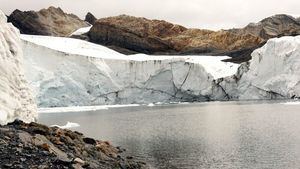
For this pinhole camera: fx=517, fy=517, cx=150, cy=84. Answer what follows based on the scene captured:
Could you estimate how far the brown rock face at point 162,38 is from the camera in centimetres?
8200

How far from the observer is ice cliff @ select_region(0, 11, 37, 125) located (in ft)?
60.4

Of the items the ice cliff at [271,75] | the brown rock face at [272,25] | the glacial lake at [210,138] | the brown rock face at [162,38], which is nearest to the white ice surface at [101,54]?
the ice cliff at [271,75]

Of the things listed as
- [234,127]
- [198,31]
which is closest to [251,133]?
[234,127]

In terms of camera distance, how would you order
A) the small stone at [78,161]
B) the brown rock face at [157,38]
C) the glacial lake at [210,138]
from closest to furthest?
the small stone at [78,161] → the glacial lake at [210,138] → the brown rock face at [157,38]

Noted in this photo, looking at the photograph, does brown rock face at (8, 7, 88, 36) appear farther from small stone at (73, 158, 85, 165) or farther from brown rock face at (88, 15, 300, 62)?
small stone at (73, 158, 85, 165)

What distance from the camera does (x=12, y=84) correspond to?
20.5 metres

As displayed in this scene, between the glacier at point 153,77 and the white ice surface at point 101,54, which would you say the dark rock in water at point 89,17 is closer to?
the white ice surface at point 101,54

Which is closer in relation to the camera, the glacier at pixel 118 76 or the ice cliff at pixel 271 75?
the glacier at pixel 118 76

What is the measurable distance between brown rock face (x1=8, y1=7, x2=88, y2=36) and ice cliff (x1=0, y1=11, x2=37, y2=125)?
65986mm

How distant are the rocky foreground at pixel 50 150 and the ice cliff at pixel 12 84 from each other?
1.39 metres

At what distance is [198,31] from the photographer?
89812 mm

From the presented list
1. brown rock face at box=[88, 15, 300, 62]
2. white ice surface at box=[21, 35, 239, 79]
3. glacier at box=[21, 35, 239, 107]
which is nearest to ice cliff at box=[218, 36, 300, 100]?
glacier at box=[21, 35, 239, 107]

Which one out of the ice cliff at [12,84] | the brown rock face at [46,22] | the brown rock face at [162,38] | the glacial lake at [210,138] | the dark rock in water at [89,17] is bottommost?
the glacial lake at [210,138]

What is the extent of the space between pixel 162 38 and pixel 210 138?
6317 centimetres
